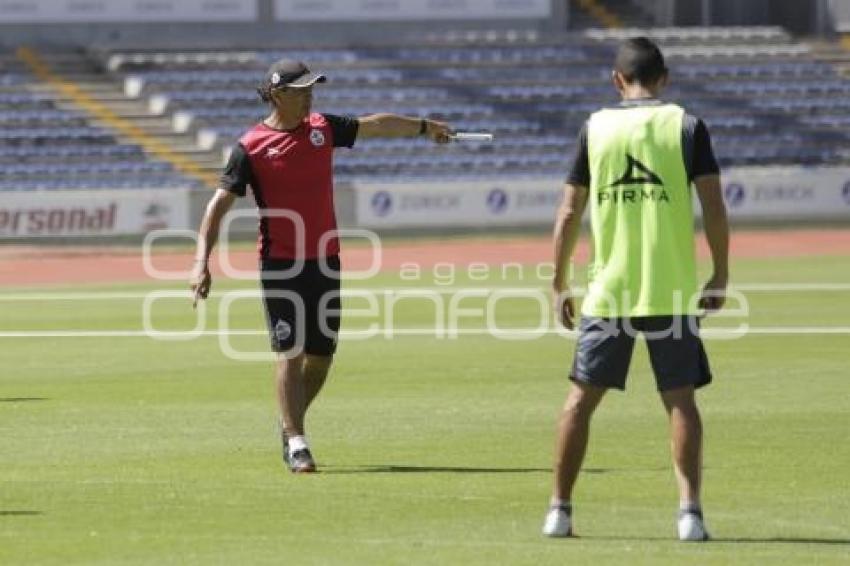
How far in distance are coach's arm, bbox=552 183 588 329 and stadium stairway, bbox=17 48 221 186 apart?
124 ft

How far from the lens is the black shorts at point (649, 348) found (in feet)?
30.4

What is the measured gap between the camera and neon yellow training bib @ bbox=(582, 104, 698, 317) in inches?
361

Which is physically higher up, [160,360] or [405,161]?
[160,360]

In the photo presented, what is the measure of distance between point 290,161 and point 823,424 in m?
4.08

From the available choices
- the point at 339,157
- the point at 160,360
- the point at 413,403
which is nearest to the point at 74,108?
the point at 339,157

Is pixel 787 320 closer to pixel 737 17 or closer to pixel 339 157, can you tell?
pixel 339 157

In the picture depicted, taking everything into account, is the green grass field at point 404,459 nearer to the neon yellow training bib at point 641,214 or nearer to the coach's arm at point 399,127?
the neon yellow training bib at point 641,214

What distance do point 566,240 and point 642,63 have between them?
82 cm

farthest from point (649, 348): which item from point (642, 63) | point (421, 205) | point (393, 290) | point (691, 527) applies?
point (421, 205)

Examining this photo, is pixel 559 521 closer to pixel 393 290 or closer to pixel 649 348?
pixel 649 348

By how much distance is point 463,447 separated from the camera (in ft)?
43.2

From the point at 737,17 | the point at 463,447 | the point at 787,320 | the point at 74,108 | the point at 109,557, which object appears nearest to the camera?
the point at 109,557

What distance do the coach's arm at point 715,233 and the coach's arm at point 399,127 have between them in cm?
349

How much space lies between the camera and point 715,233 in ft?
30.3
